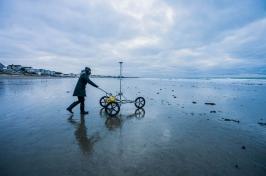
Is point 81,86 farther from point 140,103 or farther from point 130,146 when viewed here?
point 130,146

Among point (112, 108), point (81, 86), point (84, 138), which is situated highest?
point (81, 86)

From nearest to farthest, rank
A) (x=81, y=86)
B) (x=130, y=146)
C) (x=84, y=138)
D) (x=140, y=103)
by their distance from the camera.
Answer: (x=130, y=146) < (x=84, y=138) < (x=81, y=86) < (x=140, y=103)

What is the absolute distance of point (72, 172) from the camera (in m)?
4.57

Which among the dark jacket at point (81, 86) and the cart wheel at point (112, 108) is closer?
the cart wheel at point (112, 108)

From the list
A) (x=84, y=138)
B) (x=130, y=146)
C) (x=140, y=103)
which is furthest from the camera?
(x=140, y=103)

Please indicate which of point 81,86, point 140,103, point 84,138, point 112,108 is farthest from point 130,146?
point 140,103

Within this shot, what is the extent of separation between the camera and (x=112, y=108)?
36.6ft

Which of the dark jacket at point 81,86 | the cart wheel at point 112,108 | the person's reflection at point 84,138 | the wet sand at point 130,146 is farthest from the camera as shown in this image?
the dark jacket at point 81,86

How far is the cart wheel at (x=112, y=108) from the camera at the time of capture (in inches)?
435

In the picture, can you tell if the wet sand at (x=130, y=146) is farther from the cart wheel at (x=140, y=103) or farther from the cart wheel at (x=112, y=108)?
the cart wheel at (x=140, y=103)

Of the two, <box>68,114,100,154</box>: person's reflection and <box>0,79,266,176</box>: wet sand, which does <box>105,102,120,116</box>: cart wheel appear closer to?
<box>0,79,266,176</box>: wet sand

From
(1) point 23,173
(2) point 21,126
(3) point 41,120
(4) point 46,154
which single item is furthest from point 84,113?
(1) point 23,173

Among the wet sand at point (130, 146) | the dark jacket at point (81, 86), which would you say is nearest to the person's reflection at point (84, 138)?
the wet sand at point (130, 146)

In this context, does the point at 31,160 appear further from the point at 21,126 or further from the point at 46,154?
the point at 21,126
